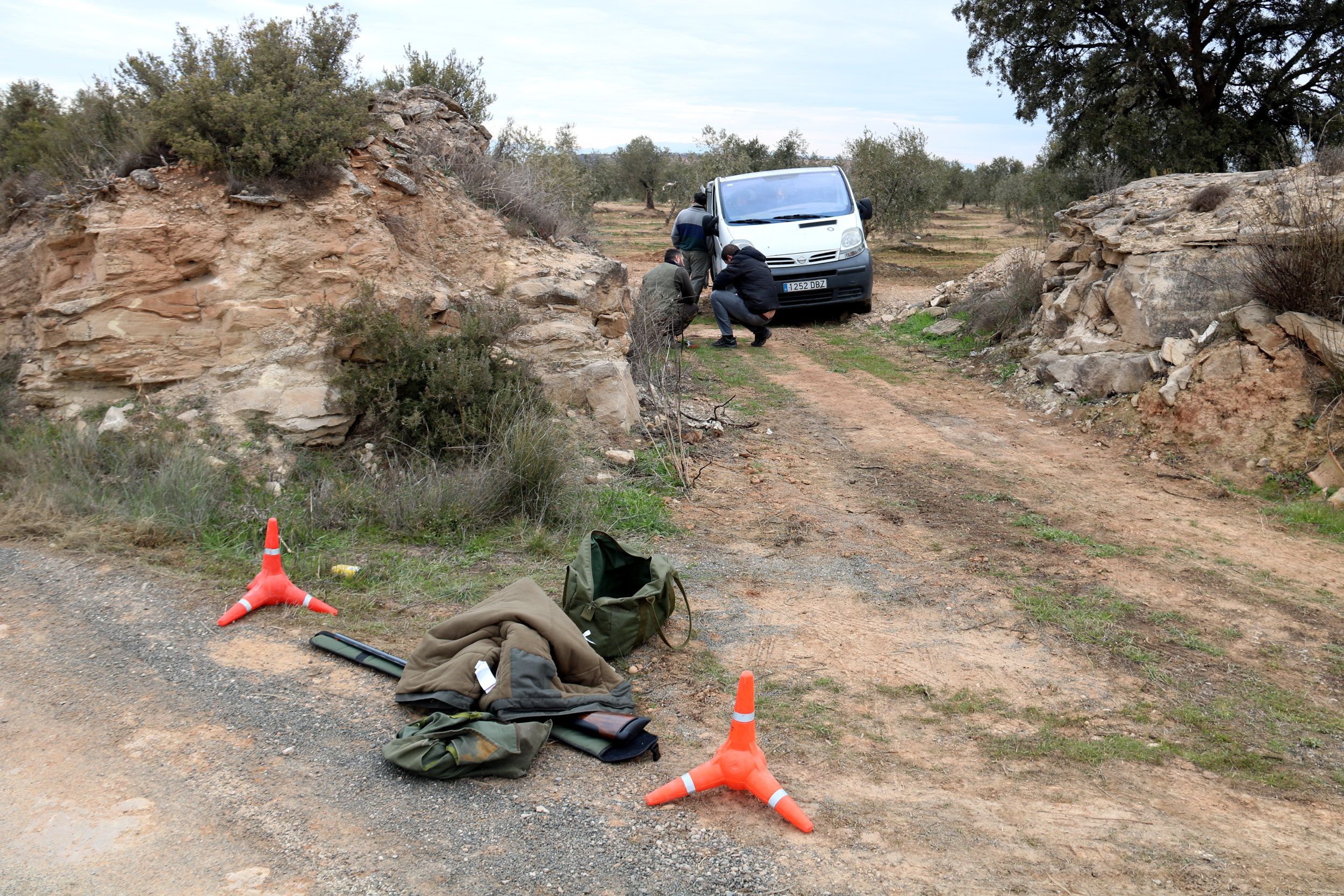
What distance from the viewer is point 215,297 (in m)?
7.21

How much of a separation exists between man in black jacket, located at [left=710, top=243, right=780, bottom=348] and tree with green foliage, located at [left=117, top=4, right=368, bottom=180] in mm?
5910

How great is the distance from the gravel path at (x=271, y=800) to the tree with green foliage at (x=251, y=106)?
171 inches

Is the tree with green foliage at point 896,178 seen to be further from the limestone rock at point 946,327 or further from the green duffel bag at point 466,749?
the green duffel bag at point 466,749

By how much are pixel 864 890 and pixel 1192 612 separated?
130 inches

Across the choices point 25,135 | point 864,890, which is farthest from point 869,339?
point 864,890

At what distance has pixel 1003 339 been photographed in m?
12.2

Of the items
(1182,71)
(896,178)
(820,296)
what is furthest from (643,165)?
(820,296)

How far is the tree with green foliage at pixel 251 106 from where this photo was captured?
7211mm

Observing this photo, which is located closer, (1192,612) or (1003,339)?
(1192,612)

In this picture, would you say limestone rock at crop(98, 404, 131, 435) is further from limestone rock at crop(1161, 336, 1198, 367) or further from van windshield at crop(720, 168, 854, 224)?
van windshield at crop(720, 168, 854, 224)

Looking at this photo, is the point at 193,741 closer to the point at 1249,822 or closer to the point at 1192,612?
the point at 1249,822

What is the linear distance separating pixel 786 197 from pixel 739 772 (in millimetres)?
11980

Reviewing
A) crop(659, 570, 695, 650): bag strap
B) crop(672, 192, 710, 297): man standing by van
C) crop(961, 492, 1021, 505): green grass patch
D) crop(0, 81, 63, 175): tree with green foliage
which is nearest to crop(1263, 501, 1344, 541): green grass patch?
crop(961, 492, 1021, 505): green grass patch

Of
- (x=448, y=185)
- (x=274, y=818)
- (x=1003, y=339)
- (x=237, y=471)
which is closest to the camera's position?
(x=274, y=818)
